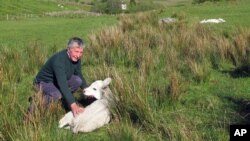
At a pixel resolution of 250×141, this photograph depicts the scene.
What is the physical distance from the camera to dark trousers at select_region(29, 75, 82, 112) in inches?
269

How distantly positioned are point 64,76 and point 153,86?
198 cm

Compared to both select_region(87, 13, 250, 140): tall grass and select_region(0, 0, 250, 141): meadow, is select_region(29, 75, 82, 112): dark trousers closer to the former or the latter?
select_region(0, 0, 250, 141): meadow

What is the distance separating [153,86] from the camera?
27.2 ft

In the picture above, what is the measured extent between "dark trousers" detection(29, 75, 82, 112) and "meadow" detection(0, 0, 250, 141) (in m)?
0.20

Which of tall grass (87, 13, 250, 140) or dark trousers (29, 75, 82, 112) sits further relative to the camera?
dark trousers (29, 75, 82, 112)

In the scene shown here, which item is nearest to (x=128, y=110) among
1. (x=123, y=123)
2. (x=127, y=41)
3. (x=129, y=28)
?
(x=123, y=123)

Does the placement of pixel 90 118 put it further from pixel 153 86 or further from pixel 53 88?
pixel 153 86

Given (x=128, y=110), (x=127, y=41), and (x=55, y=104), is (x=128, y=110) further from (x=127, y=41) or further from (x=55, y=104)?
(x=127, y=41)

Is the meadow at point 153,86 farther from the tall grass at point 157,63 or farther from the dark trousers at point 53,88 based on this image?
→ the dark trousers at point 53,88

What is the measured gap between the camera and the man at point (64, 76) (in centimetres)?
666

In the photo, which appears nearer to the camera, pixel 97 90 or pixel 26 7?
pixel 97 90

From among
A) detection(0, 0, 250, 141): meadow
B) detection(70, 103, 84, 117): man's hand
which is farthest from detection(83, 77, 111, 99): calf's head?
detection(70, 103, 84, 117): man's hand

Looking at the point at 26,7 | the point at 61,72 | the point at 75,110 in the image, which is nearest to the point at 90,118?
the point at 75,110

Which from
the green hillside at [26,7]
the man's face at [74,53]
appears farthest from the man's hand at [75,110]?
the green hillside at [26,7]
